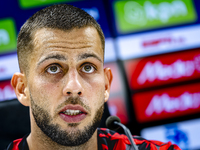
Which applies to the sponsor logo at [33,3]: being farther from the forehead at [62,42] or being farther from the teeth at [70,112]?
the teeth at [70,112]

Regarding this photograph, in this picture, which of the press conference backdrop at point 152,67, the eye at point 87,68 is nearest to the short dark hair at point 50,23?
the eye at point 87,68

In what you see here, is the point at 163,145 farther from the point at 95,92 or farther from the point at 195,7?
the point at 195,7

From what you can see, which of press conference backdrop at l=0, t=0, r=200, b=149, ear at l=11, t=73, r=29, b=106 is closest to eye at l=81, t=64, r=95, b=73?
ear at l=11, t=73, r=29, b=106

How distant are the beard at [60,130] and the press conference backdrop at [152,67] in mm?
1296

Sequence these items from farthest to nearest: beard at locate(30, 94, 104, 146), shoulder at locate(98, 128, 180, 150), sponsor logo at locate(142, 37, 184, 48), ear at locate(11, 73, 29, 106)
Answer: sponsor logo at locate(142, 37, 184, 48) → shoulder at locate(98, 128, 180, 150) → ear at locate(11, 73, 29, 106) → beard at locate(30, 94, 104, 146)

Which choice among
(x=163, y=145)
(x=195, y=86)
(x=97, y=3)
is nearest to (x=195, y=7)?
(x=195, y=86)

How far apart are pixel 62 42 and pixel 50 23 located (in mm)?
77

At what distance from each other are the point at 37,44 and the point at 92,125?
31 cm

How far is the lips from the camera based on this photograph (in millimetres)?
652

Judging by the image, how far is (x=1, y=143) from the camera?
0.93 metres

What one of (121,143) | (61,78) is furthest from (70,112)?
(121,143)

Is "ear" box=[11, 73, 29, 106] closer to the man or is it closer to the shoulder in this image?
the man

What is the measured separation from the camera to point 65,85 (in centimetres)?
67

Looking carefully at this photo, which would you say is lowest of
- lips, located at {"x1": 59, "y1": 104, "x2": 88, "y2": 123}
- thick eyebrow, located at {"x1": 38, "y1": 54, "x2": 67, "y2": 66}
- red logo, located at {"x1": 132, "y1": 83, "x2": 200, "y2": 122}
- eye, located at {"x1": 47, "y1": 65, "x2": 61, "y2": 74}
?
red logo, located at {"x1": 132, "y1": 83, "x2": 200, "y2": 122}
